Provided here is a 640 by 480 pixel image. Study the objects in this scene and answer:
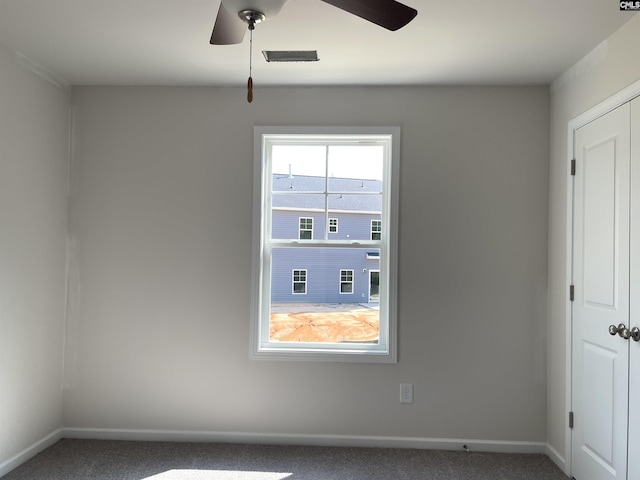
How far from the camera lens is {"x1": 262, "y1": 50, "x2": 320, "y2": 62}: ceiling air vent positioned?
2.88 metres

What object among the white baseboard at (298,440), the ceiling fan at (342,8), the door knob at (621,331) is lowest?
the white baseboard at (298,440)

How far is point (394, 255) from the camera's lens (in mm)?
3383

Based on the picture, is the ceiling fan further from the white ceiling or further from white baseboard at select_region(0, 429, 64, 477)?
white baseboard at select_region(0, 429, 64, 477)

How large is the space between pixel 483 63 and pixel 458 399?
2.18 metres

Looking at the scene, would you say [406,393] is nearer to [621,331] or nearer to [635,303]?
[621,331]

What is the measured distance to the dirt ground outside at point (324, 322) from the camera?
3537 mm

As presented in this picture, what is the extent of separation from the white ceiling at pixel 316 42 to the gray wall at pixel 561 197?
0.31 ft

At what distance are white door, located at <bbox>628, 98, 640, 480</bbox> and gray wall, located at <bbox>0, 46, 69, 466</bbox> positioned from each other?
11.1 feet

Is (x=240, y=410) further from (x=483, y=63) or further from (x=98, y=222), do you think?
(x=483, y=63)

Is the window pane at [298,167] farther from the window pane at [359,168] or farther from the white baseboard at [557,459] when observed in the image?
the white baseboard at [557,459]

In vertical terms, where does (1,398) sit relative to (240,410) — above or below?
above

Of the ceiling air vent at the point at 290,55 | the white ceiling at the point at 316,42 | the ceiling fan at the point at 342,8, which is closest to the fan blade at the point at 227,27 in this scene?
the ceiling fan at the point at 342,8

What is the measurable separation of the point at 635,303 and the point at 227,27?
2.23 m

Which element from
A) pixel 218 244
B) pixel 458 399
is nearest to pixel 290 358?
pixel 218 244
